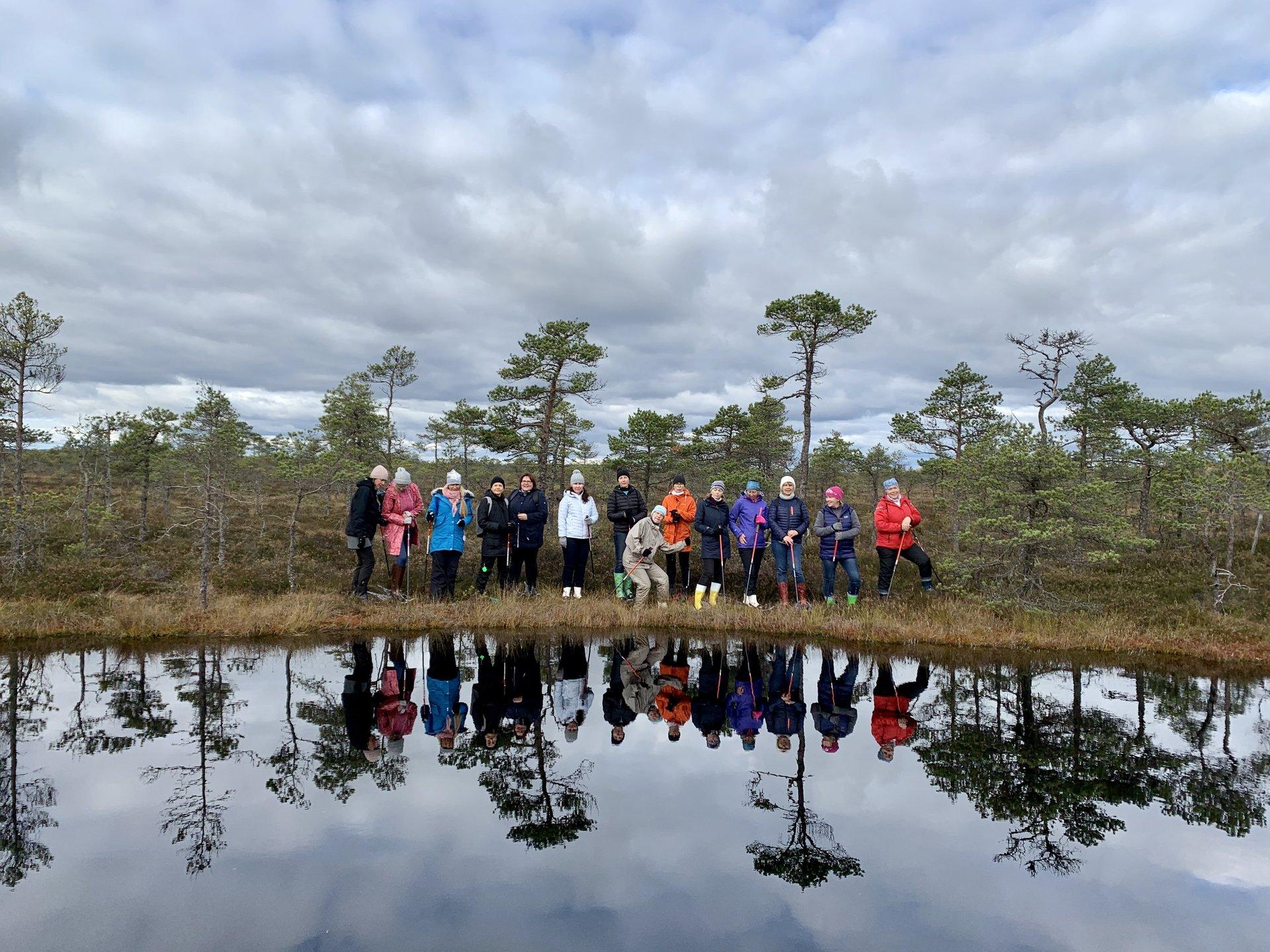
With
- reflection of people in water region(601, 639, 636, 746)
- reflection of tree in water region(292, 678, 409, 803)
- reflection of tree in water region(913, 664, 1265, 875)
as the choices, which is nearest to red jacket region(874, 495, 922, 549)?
reflection of tree in water region(913, 664, 1265, 875)

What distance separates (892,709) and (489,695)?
14.4 feet

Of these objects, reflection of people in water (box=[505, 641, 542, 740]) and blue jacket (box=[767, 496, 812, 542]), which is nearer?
reflection of people in water (box=[505, 641, 542, 740])

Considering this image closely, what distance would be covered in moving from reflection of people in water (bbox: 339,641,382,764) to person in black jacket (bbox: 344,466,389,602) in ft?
8.17

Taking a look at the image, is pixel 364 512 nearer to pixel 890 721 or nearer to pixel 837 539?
pixel 837 539

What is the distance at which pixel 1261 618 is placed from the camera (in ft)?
33.2

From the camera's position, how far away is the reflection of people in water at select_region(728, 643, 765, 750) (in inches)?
231

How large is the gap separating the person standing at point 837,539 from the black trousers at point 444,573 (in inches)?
255

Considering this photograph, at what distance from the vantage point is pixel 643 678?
7.39 metres

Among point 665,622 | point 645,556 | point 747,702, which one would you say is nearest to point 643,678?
point 747,702

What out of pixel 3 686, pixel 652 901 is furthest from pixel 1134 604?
pixel 3 686

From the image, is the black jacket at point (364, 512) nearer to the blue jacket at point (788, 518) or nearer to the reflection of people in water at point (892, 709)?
the blue jacket at point (788, 518)

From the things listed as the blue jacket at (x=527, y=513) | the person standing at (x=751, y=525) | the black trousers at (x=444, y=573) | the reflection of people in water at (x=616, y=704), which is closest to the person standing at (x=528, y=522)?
the blue jacket at (x=527, y=513)

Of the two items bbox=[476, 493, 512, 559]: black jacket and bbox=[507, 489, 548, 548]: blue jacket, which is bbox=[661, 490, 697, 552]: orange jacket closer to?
bbox=[507, 489, 548, 548]: blue jacket

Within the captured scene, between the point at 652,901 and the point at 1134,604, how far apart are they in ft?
38.5
